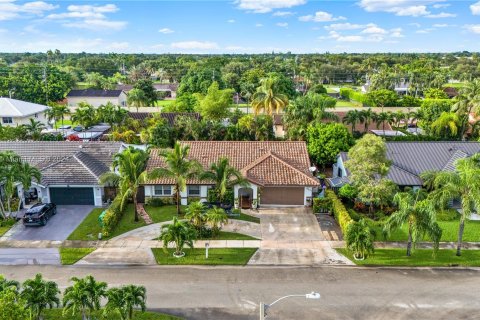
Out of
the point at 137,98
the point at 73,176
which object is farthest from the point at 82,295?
the point at 137,98

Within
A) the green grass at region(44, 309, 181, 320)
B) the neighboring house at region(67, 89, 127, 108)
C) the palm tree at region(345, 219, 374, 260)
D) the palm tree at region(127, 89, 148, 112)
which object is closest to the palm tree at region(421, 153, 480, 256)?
the palm tree at region(345, 219, 374, 260)

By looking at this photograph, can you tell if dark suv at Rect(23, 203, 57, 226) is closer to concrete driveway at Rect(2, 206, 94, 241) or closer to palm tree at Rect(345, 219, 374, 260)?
concrete driveway at Rect(2, 206, 94, 241)

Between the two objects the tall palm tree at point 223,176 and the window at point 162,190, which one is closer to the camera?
the tall palm tree at point 223,176

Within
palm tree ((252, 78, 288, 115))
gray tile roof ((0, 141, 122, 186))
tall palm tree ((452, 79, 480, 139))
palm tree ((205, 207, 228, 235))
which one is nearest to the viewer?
palm tree ((205, 207, 228, 235))

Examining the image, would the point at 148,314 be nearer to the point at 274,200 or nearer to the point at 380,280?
the point at 380,280

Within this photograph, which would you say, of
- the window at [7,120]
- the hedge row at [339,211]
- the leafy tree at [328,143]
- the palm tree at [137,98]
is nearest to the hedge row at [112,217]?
the hedge row at [339,211]

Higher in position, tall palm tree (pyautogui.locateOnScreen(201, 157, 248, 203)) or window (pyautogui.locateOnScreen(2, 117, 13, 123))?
window (pyautogui.locateOnScreen(2, 117, 13, 123))

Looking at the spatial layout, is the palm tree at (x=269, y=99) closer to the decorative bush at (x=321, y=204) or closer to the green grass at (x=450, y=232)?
the decorative bush at (x=321, y=204)
